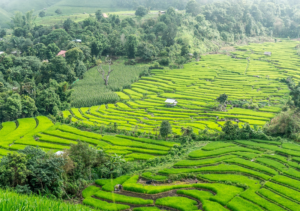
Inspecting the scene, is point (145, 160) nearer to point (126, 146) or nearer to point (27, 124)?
point (126, 146)

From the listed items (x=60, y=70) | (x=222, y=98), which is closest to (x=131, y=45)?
(x=60, y=70)

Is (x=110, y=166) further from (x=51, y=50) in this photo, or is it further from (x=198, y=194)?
(x=51, y=50)

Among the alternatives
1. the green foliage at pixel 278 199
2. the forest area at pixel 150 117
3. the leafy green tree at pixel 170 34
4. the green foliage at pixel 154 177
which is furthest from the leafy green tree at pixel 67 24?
the green foliage at pixel 278 199

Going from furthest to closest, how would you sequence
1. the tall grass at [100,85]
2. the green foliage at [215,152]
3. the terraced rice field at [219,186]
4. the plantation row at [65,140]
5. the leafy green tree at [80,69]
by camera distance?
the leafy green tree at [80,69], the tall grass at [100,85], the plantation row at [65,140], the green foliage at [215,152], the terraced rice field at [219,186]

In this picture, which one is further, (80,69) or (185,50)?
(185,50)

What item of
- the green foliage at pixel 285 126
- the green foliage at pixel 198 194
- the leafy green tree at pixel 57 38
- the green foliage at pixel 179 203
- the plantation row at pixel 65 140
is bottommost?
the plantation row at pixel 65 140

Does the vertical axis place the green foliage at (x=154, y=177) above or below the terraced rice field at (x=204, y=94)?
below

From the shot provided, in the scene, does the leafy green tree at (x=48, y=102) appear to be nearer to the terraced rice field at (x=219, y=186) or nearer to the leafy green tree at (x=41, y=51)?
the leafy green tree at (x=41, y=51)
